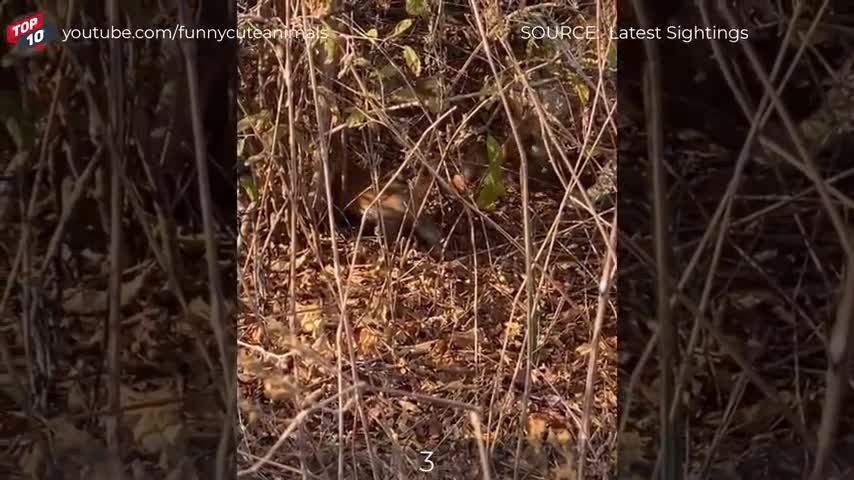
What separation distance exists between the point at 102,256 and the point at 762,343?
968 mm

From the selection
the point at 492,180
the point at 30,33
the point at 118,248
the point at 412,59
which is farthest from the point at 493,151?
the point at 30,33

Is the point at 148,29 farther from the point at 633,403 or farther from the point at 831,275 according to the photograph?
the point at 831,275

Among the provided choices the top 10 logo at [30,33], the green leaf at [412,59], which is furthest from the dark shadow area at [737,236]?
the top 10 logo at [30,33]

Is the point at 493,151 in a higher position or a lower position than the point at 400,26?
lower

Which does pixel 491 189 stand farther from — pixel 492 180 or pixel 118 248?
pixel 118 248

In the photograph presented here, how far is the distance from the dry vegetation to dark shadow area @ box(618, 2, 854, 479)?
0.57 ft

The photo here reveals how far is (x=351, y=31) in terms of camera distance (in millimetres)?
1964

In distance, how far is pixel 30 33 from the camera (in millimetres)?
1706

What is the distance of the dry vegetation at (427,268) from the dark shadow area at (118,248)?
160 mm

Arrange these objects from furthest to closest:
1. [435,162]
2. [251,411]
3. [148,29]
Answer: [435,162]
[251,411]
[148,29]

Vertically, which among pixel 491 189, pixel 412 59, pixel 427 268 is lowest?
pixel 427 268

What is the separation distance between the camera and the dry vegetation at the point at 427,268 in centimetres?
191

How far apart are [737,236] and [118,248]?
0.89 meters

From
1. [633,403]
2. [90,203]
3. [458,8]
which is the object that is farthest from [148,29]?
[633,403]
